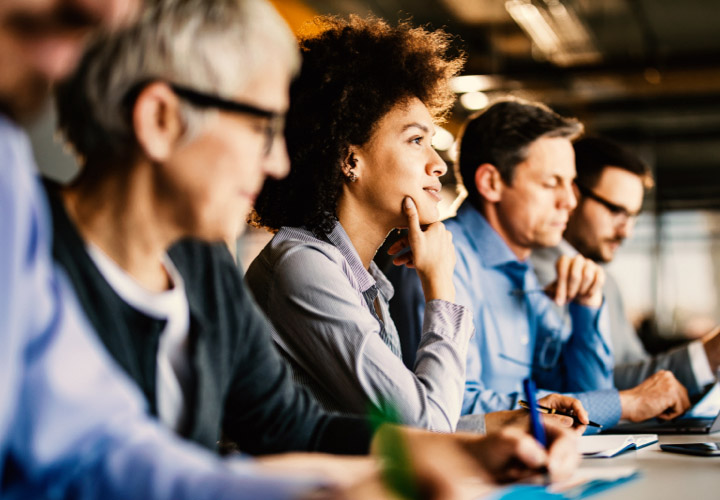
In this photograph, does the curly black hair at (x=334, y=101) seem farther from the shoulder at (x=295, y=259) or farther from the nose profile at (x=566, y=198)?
the nose profile at (x=566, y=198)

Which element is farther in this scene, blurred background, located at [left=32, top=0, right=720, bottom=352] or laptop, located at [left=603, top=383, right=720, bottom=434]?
blurred background, located at [left=32, top=0, right=720, bottom=352]

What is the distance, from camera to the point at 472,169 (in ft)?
8.95

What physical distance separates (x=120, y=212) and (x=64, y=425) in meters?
0.31

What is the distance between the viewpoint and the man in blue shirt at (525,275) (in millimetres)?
2287

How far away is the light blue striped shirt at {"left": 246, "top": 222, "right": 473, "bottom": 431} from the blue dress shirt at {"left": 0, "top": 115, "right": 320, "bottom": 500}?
78 cm

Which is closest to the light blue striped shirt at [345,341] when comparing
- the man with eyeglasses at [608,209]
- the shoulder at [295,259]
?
the shoulder at [295,259]

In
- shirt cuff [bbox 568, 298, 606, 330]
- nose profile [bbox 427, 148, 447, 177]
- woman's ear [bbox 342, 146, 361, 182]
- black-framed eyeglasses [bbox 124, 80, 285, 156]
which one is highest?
black-framed eyeglasses [bbox 124, 80, 285, 156]

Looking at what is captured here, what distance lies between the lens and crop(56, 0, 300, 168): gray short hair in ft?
2.97

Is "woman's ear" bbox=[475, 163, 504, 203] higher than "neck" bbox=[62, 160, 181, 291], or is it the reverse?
"woman's ear" bbox=[475, 163, 504, 203]

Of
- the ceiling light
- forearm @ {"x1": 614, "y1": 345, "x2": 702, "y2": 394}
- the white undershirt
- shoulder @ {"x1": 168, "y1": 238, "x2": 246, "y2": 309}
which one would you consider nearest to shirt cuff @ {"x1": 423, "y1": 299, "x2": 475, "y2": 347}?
shoulder @ {"x1": 168, "y1": 238, "x2": 246, "y2": 309}

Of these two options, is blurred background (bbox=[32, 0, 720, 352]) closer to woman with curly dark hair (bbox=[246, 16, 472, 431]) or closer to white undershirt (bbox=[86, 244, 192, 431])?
woman with curly dark hair (bbox=[246, 16, 472, 431])

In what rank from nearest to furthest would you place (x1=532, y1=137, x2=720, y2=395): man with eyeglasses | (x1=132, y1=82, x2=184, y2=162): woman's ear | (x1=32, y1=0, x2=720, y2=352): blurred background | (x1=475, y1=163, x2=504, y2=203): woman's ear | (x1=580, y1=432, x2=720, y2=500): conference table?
(x1=132, y1=82, x2=184, y2=162): woman's ear, (x1=580, y1=432, x2=720, y2=500): conference table, (x1=475, y1=163, x2=504, y2=203): woman's ear, (x1=532, y1=137, x2=720, y2=395): man with eyeglasses, (x1=32, y1=0, x2=720, y2=352): blurred background

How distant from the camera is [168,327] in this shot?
99cm

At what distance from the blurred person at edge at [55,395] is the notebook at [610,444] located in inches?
37.4
